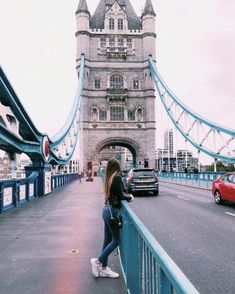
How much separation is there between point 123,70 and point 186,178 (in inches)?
1378

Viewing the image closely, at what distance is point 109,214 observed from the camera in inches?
178

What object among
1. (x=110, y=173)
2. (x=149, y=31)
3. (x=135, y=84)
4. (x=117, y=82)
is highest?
(x=149, y=31)

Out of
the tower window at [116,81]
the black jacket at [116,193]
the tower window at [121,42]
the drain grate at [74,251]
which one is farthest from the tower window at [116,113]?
the black jacket at [116,193]

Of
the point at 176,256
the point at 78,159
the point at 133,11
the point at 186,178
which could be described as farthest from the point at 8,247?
the point at 133,11

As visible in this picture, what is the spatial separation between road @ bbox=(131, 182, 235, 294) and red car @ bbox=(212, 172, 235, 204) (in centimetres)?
150

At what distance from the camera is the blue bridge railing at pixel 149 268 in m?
1.82

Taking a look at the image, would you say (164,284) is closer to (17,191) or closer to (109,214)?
(109,214)

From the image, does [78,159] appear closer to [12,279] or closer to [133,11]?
[133,11]

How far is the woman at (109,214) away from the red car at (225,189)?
30.0 ft

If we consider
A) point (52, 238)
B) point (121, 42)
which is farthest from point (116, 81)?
point (52, 238)

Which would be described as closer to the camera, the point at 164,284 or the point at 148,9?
the point at 164,284

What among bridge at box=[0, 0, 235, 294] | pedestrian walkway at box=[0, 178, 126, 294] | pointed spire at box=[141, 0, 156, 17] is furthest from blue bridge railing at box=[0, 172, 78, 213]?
pointed spire at box=[141, 0, 156, 17]

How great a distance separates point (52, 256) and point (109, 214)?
171 centimetres

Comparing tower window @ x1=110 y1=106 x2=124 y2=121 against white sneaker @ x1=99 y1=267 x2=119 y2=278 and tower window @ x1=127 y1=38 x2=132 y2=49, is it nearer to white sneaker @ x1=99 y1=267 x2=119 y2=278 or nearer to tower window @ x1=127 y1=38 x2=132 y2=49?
tower window @ x1=127 y1=38 x2=132 y2=49
